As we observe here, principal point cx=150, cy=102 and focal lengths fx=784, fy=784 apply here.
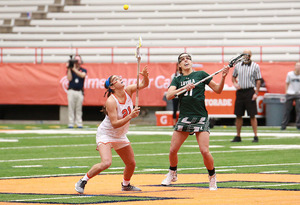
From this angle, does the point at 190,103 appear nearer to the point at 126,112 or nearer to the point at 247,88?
the point at 126,112

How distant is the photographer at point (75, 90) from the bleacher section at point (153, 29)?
4.35 metres

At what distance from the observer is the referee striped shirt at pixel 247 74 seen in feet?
54.9

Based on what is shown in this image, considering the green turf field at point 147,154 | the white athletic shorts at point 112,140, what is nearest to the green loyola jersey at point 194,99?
the white athletic shorts at point 112,140

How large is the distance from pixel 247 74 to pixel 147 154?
3203mm

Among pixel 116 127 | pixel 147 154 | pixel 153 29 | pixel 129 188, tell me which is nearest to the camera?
pixel 116 127

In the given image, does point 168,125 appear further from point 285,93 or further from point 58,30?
point 58,30

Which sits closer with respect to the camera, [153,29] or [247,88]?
[247,88]

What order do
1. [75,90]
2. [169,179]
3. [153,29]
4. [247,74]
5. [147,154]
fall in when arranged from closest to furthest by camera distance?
[169,179] → [147,154] → [247,74] → [75,90] → [153,29]

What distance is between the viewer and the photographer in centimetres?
2370

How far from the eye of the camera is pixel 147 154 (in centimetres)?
1488

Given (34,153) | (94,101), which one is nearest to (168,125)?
(94,101)

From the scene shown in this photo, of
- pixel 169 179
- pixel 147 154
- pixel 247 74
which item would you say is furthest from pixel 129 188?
pixel 247 74

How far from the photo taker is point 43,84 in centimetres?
2722

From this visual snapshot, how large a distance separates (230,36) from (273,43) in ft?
5.50
